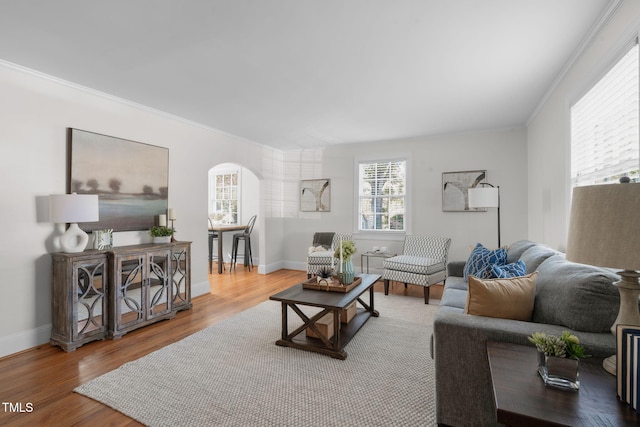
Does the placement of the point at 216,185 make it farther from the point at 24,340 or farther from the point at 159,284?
the point at 24,340

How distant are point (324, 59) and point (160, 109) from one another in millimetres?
2387

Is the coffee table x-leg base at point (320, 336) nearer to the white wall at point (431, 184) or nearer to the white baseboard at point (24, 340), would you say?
the white baseboard at point (24, 340)

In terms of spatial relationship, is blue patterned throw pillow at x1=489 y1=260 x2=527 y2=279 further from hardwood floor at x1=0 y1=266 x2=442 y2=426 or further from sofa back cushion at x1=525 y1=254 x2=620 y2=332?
hardwood floor at x1=0 y1=266 x2=442 y2=426

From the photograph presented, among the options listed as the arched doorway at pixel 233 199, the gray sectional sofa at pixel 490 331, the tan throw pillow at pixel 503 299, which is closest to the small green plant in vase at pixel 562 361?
the gray sectional sofa at pixel 490 331

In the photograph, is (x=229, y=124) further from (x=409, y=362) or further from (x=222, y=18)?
(x=409, y=362)

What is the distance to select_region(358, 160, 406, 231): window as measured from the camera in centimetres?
564

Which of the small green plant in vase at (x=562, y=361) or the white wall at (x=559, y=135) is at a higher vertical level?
the white wall at (x=559, y=135)

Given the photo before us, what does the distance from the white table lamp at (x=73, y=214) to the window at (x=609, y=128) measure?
4125mm

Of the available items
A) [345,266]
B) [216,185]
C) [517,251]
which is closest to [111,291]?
[345,266]

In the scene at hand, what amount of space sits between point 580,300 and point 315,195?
502cm

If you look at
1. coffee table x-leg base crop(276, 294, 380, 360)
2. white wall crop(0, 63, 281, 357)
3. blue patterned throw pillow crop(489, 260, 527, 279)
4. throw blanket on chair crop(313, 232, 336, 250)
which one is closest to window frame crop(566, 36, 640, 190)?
blue patterned throw pillow crop(489, 260, 527, 279)

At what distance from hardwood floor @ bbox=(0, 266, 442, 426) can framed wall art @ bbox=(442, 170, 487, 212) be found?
132 inches

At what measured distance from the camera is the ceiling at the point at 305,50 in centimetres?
198

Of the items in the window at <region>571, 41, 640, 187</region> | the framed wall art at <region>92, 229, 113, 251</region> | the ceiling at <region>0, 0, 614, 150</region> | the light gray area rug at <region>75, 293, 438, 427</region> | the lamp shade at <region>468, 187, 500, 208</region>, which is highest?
the ceiling at <region>0, 0, 614, 150</region>
